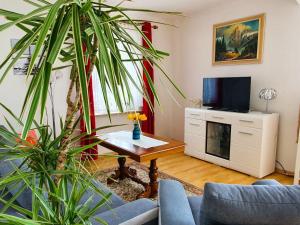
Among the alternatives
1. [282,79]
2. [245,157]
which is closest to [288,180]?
[245,157]

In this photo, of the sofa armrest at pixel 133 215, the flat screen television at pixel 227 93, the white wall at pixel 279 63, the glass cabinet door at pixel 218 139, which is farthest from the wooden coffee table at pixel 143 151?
the white wall at pixel 279 63

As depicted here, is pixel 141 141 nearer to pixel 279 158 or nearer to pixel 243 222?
pixel 243 222

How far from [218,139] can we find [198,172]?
0.66 metres

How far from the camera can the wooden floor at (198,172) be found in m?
2.95

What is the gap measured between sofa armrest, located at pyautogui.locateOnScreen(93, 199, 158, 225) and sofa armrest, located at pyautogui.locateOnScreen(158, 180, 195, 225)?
0.06 meters

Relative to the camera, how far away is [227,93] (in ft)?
11.5

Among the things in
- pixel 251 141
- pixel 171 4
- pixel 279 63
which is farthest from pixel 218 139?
pixel 171 4

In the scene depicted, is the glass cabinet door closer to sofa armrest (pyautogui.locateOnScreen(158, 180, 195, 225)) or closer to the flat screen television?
the flat screen television

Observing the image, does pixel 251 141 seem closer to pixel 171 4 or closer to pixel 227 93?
pixel 227 93

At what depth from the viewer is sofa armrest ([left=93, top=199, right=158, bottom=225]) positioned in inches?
41.1

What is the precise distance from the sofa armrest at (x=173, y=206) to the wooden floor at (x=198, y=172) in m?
1.49

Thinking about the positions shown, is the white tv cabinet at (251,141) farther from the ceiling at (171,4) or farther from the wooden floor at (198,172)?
the ceiling at (171,4)

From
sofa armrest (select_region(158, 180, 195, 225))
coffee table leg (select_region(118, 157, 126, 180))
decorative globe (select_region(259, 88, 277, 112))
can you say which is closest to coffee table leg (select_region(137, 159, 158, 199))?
coffee table leg (select_region(118, 157, 126, 180))

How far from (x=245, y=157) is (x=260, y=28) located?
6.12ft
